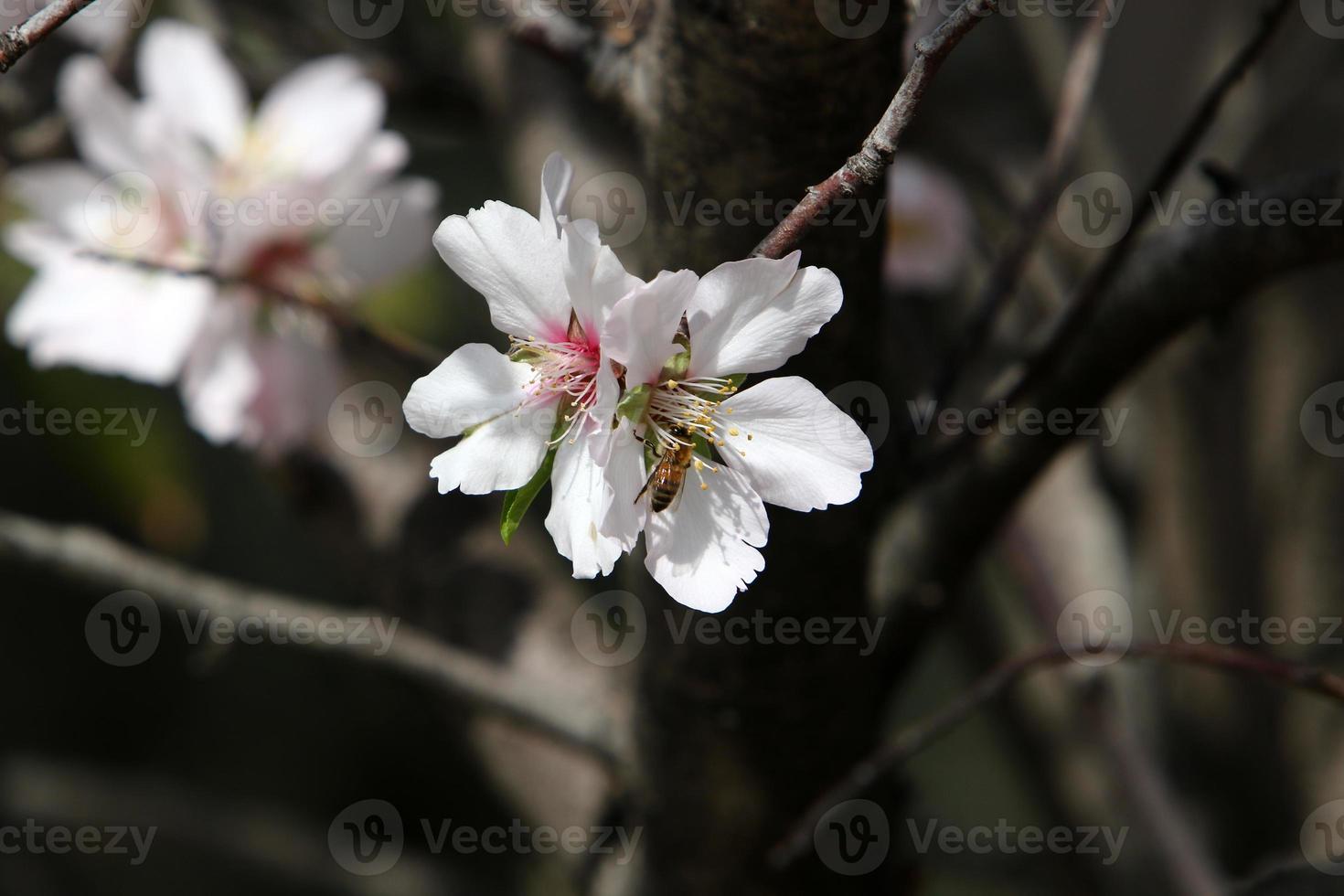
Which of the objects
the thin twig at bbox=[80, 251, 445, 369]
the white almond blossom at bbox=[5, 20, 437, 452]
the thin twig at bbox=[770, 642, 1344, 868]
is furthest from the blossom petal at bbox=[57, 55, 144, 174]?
the thin twig at bbox=[770, 642, 1344, 868]

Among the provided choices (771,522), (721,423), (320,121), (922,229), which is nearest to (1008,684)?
(771,522)

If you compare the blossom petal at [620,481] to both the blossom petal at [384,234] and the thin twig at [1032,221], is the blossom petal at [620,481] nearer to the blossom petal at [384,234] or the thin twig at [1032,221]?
the thin twig at [1032,221]

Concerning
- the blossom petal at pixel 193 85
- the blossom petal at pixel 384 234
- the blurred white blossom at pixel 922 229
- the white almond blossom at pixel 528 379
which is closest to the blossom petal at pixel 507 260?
the white almond blossom at pixel 528 379

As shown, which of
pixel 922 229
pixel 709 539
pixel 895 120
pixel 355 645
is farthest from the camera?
pixel 922 229

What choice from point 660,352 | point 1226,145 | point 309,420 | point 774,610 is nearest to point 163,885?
point 309,420

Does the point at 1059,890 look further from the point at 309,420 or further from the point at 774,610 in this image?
the point at 309,420

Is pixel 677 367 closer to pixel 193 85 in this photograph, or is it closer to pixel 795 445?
pixel 795 445

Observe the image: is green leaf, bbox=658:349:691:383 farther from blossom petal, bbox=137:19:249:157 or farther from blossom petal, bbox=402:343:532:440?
blossom petal, bbox=137:19:249:157
